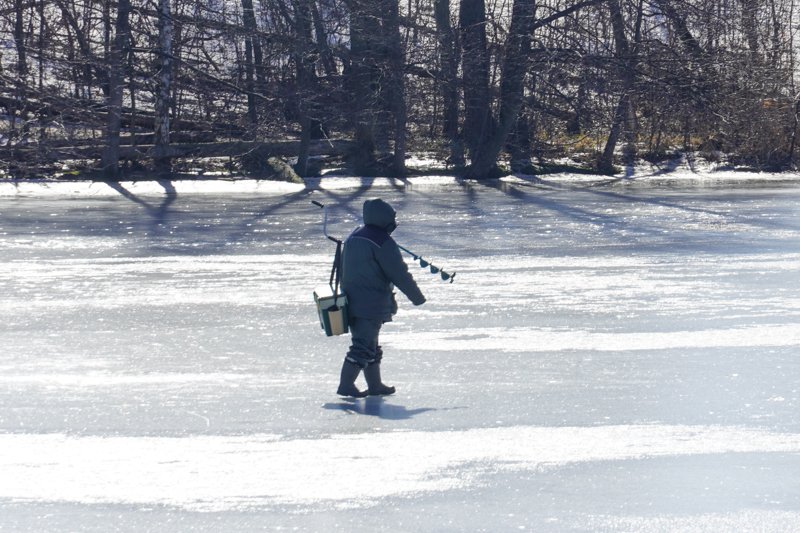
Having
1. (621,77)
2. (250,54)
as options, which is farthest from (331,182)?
(621,77)

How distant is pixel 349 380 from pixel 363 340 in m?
0.28

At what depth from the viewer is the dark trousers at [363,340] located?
22.2 ft

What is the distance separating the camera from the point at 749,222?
52.5ft

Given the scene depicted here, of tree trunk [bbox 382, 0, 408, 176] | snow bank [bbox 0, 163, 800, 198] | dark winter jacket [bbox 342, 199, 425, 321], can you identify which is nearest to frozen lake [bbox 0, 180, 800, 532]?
dark winter jacket [bbox 342, 199, 425, 321]

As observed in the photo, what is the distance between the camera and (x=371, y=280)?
6676 millimetres

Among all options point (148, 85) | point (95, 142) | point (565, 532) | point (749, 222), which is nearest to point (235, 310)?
point (565, 532)

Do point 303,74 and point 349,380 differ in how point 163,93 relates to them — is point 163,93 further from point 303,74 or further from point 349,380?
point 349,380

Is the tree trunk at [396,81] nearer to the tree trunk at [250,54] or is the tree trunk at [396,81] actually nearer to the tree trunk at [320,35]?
the tree trunk at [320,35]

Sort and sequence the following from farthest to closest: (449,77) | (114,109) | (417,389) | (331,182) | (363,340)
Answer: (449,77) → (331,182) → (114,109) → (417,389) → (363,340)

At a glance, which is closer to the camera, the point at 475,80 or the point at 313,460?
the point at 313,460

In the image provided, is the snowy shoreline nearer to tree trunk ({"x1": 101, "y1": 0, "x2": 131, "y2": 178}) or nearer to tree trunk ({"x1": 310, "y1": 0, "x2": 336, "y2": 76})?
tree trunk ({"x1": 101, "y1": 0, "x2": 131, "y2": 178})

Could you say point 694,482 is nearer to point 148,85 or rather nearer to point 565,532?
point 565,532

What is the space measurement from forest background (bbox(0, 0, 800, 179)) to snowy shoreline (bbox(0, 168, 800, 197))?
762 mm

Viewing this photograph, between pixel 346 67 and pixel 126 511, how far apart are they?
20606 mm
